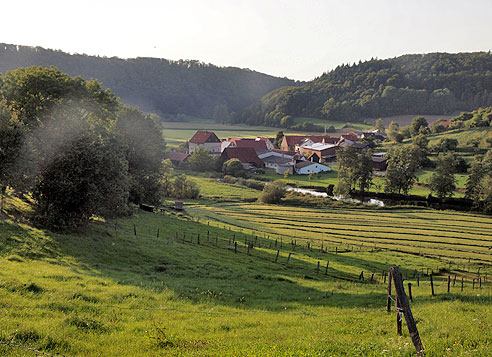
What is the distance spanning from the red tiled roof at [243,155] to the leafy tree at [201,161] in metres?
5.41

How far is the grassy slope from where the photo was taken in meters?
11.0

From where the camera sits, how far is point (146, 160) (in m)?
52.3

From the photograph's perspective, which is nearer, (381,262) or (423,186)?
(381,262)

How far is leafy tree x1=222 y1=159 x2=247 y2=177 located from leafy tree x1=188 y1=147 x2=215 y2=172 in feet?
23.3

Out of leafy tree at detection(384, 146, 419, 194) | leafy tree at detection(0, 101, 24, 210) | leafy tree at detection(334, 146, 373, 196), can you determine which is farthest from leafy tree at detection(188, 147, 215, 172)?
leafy tree at detection(0, 101, 24, 210)

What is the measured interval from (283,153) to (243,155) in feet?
63.2

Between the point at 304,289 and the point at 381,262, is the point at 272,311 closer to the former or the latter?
the point at 304,289

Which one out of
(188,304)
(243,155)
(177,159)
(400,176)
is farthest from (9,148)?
(243,155)

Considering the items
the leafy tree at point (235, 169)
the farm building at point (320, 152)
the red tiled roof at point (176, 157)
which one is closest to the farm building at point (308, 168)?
the farm building at point (320, 152)

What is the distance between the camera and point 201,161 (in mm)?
122812

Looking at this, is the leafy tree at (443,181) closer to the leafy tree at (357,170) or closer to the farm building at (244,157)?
the leafy tree at (357,170)

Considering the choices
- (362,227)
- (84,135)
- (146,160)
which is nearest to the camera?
(84,135)

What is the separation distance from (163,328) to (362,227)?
5352 centimetres

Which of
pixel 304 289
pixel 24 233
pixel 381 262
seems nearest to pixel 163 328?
pixel 304 289
